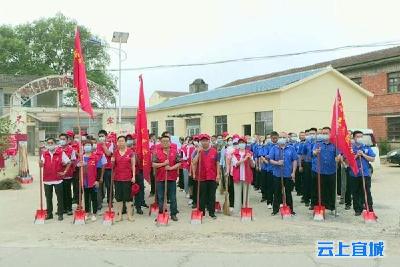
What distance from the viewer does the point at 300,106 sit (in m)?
22.8

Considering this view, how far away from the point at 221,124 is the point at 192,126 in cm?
334

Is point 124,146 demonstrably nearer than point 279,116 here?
Yes

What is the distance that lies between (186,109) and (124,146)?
20571mm

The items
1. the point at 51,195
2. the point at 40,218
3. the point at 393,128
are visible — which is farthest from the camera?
the point at 393,128

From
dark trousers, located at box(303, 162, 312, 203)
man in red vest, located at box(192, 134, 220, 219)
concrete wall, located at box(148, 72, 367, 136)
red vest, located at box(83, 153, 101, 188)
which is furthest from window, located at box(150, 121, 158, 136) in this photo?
man in red vest, located at box(192, 134, 220, 219)

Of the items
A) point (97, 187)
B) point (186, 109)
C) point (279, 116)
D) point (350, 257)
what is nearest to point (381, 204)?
point (350, 257)

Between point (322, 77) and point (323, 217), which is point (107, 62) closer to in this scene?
point (322, 77)

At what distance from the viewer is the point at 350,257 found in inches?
254

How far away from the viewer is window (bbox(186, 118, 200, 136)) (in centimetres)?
2918

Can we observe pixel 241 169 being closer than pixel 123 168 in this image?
No

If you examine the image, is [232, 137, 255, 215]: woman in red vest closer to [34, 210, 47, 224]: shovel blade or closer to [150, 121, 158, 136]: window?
[34, 210, 47, 224]: shovel blade

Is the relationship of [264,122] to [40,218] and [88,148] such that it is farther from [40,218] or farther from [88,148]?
[40,218]

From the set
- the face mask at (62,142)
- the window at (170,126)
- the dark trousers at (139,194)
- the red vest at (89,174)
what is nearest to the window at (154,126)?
the window at (170,126)

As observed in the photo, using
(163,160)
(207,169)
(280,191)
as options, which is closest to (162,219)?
(163,160)
